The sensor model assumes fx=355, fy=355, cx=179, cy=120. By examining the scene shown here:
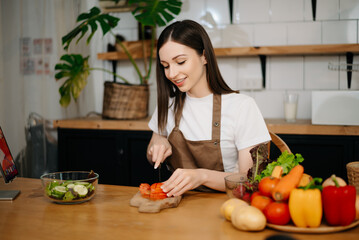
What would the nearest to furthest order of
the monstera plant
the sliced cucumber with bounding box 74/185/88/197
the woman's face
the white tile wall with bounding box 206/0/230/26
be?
the sliced cucumber with bounding box 74/185/88/197 < the woman's face < the monstera plant < the white tile wall with bounding box 206/0/230/26

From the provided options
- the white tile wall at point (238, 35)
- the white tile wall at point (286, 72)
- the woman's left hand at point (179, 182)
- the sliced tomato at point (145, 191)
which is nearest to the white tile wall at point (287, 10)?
the white tile wall at point (238, 35)

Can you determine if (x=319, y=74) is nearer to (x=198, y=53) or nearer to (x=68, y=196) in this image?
(x=198, y=53)

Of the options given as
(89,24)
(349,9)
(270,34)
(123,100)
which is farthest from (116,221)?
(349,9)

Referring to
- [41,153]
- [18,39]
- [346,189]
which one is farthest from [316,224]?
[18,39]

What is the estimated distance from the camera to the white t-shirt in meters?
1.66

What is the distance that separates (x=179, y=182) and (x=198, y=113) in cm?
62

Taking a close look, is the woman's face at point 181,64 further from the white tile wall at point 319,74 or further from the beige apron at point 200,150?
the white tile wall at point 319,74

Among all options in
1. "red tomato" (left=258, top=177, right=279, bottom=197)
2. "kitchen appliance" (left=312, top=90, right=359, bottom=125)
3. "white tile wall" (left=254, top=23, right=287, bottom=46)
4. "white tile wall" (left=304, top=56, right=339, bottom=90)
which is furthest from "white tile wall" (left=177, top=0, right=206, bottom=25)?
"red tomato" (left=258, top=177, right=279, bottom=197)

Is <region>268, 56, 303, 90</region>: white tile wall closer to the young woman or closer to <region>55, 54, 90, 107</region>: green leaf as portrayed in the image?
the young woman

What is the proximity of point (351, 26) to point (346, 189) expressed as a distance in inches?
95.3

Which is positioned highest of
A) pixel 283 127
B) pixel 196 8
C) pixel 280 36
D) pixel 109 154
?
pixel 196 8

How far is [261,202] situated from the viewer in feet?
3.14

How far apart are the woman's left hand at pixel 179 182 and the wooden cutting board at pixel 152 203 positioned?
0.09 ft

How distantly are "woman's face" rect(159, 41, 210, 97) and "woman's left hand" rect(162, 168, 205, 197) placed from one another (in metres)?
0.50
